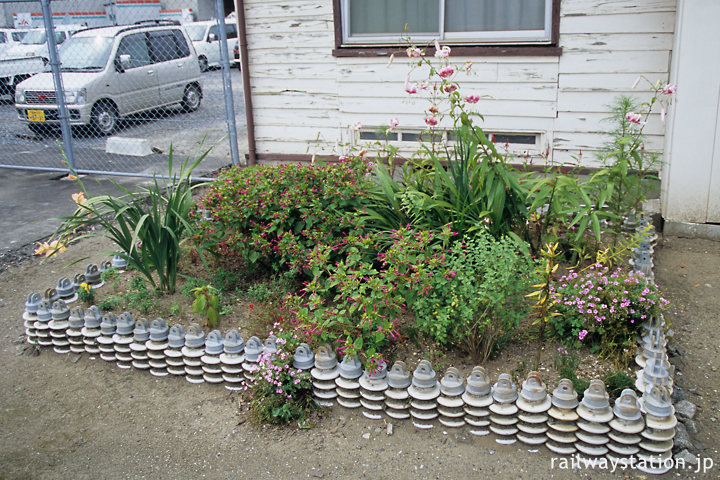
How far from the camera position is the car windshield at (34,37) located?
56.4 feet

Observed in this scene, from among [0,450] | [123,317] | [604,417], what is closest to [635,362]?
[604,417]

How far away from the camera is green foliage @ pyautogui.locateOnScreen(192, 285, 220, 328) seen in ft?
13.0

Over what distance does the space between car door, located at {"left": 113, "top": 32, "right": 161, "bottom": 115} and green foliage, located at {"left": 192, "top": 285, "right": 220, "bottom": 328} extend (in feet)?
25.1

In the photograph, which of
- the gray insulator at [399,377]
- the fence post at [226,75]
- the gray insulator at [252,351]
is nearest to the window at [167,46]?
the fence post at [226,75]

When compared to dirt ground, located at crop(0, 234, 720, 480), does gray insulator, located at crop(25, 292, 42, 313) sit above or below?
above

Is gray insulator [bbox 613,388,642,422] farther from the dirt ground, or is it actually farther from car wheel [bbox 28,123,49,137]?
car wheel [bbox 28,123,49,137]

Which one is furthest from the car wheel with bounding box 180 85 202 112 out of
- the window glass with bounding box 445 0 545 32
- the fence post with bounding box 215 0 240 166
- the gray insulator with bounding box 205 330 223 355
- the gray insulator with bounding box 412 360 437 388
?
the gray insulator with bounding box 412 360 437 388

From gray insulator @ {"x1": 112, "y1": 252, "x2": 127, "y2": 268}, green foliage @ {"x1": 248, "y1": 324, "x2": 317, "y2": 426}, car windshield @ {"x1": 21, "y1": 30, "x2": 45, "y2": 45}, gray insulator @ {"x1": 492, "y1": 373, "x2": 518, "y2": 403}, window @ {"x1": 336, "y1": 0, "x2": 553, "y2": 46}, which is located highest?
car windshield @ {"x1": 21, "y1": 30, "x2": 45, "y2": 45}

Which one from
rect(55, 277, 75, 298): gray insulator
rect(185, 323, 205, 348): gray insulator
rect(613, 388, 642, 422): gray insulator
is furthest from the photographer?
rect(55, 277, 75, 298): gray insulator

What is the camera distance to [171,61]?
11.9 meters

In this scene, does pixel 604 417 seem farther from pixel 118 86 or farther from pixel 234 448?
pixel 118 86

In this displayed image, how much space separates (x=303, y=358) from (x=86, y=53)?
9691 mm

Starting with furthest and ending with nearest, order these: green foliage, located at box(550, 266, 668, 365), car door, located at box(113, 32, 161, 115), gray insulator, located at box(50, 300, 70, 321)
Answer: car door, located at box(113, 32, 161, 115), gray insulator, located at box(50, 300, 70, 321), green foliage, located at box(550, 266, 668, 365)

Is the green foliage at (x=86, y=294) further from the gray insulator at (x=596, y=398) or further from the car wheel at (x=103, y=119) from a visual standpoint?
the car wheel at (x=103, y=119)
